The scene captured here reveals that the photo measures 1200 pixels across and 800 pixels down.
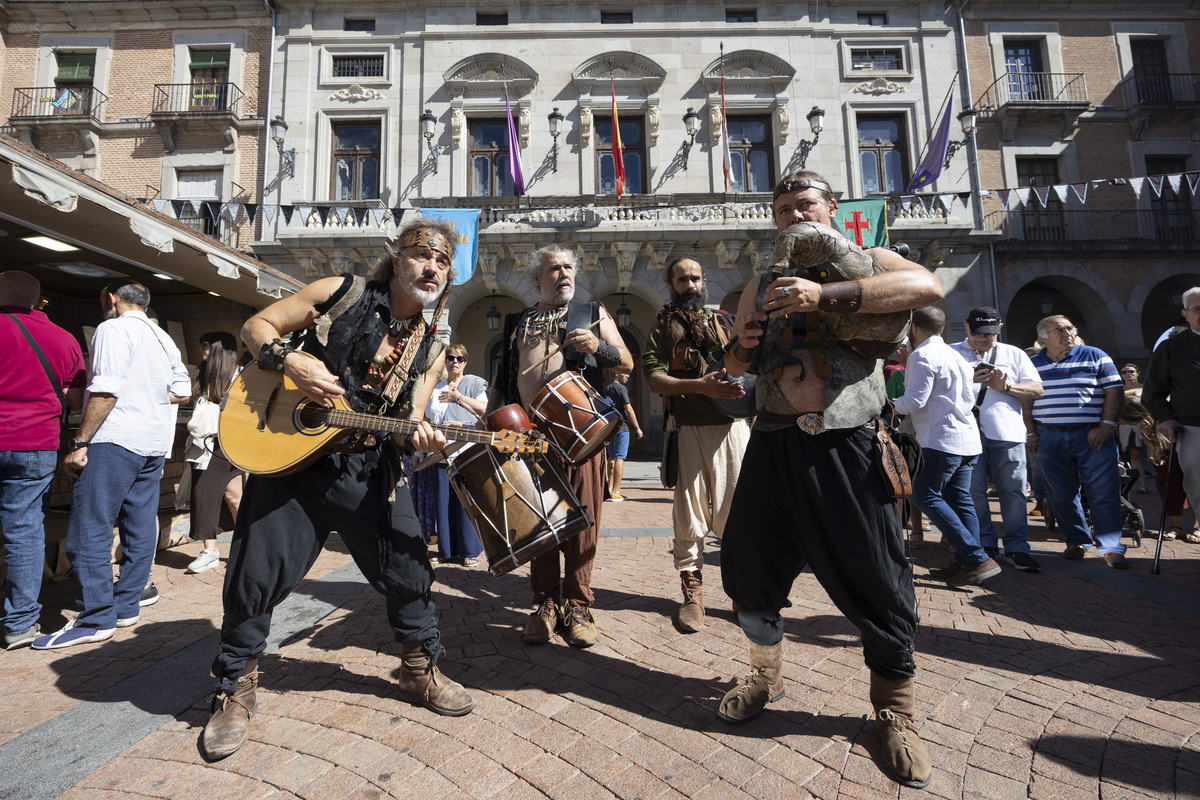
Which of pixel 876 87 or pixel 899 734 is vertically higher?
pixel 876 87

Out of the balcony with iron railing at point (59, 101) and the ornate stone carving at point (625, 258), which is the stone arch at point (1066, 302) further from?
A: the balcony with iron railing at point (59, 101)

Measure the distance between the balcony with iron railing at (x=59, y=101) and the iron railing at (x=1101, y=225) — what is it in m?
27.7

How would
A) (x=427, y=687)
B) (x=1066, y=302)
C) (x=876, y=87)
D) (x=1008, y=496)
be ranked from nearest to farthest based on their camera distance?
(x=427, y=687) < (x=1008, y=496) < (x=876, y=87) < (x=1066, y=302)

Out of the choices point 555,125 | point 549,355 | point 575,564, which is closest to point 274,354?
point 549,355

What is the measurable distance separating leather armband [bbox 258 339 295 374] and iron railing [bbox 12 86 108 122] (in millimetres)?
21554

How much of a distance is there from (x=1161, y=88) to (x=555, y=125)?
1888 cm

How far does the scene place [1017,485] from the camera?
4.71m

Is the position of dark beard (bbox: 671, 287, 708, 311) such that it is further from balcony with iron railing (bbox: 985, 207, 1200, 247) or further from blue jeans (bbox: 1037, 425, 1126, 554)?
balcony with iron railing (bbox: 985, 207, 1200, 247)

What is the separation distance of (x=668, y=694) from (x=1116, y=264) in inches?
836

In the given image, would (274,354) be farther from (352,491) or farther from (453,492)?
(453,492)

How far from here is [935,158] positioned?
591 inches

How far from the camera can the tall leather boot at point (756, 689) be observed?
2.22 m

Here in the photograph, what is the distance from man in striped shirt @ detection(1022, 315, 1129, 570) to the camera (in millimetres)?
4762

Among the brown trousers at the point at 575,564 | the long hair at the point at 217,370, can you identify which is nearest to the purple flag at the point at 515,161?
the long hair at the point at 217,370
